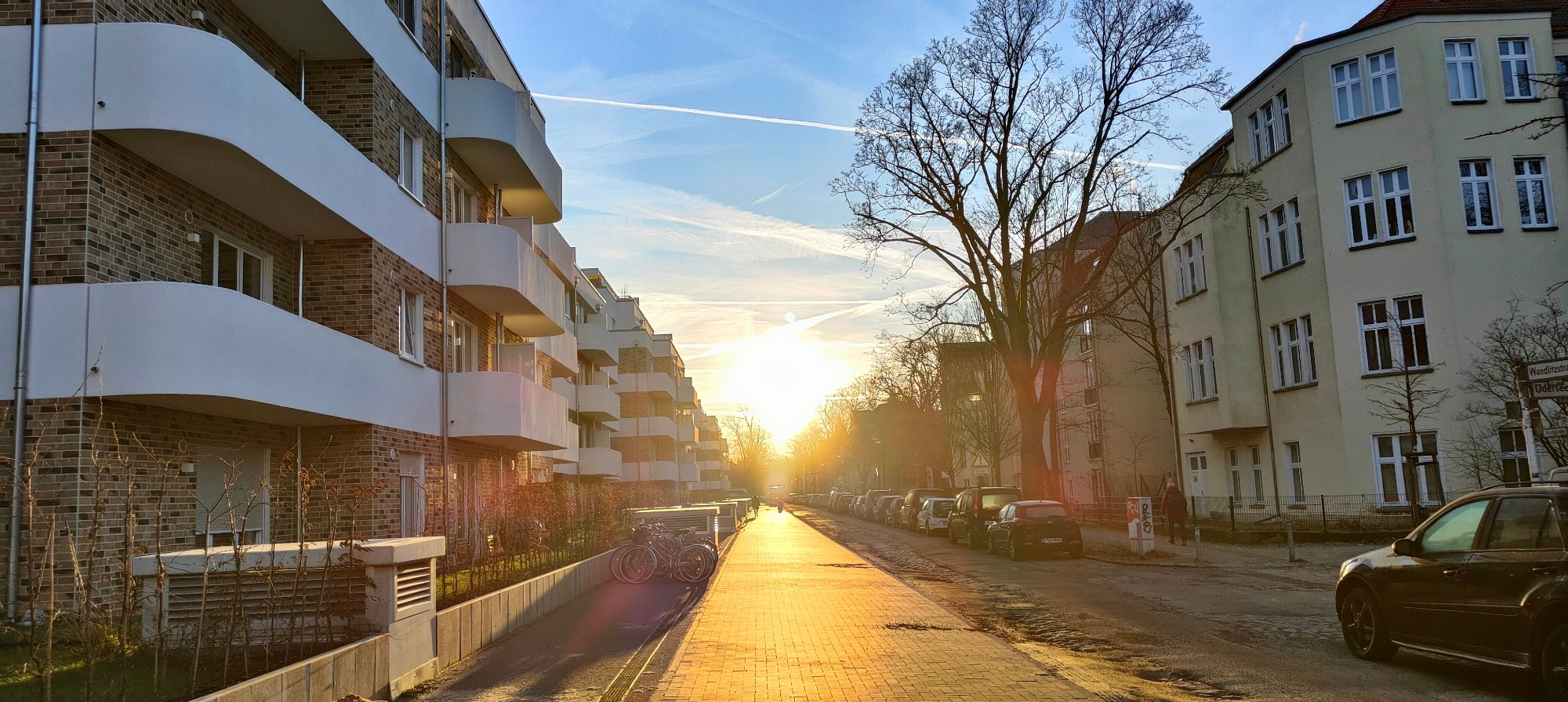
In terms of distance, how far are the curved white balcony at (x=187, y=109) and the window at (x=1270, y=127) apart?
79.1 ft

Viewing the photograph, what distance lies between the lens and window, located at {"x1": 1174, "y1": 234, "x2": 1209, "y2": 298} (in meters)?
34.6

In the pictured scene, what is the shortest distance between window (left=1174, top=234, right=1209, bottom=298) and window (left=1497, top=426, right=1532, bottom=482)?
10.1 metres

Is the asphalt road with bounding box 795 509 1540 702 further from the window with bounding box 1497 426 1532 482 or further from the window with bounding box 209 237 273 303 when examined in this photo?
the window with bounding box 209 237 273 303

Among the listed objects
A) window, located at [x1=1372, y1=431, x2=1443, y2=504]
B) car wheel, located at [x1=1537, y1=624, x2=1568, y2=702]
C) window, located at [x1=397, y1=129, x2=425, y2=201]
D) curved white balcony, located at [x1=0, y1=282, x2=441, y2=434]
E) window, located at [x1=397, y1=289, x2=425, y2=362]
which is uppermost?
window, located at [x1=397, y1=129, x2=425, y2=201]

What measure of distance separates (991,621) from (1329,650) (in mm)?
4174

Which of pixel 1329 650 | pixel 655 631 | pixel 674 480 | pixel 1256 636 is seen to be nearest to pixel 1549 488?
pixel 1329 650

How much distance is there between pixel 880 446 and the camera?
82.4 meters

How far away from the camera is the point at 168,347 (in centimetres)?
1126

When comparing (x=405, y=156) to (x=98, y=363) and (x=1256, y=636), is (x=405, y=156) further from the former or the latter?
(x=1256, y=636)

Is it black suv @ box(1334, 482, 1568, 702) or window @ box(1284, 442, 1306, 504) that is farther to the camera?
window @ box(1284, 442, 1306, 504)

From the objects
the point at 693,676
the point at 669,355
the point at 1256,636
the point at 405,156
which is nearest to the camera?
the point at 693,676

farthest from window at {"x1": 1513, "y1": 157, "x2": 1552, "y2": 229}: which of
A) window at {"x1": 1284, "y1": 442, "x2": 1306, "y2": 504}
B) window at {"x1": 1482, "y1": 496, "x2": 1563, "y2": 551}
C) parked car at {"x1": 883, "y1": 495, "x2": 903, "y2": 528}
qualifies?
parked car at {"x1": 883, "y1": 495, "x2": 903, "y2": 528}

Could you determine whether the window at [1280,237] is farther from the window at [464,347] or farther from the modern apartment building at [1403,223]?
the window at [464,347]

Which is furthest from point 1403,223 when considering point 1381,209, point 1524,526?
point 1524,526
